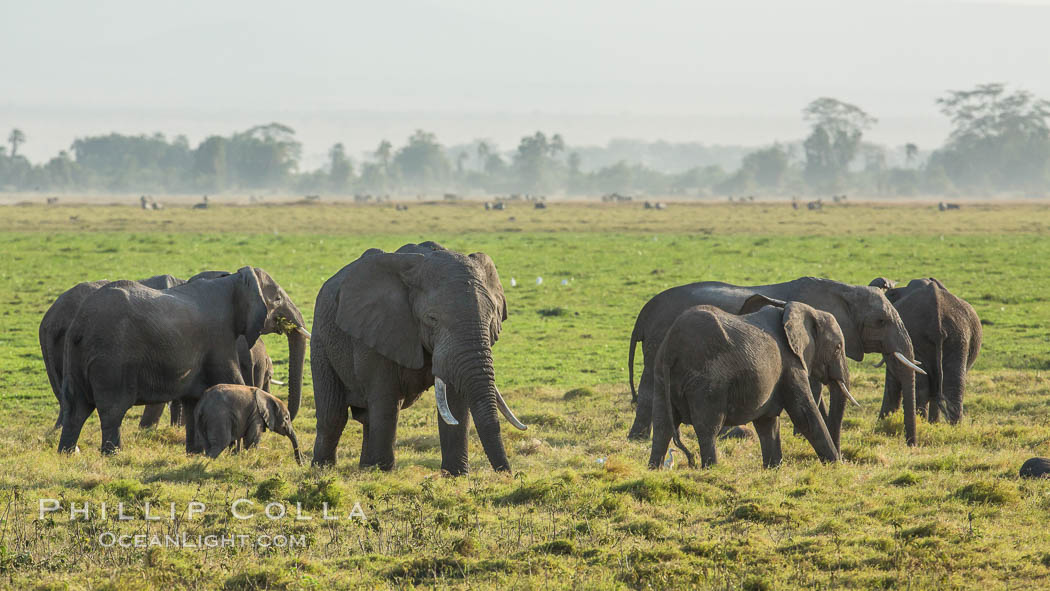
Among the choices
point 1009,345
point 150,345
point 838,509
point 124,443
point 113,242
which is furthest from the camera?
point 113,242

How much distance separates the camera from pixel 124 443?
14195mm

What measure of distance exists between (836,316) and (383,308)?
19.4 feet

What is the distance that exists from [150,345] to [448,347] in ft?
13.8

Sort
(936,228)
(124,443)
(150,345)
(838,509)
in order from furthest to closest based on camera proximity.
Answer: (936,228)
(124,443)
(150,345)
(838,509)

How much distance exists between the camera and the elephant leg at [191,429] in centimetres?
1319

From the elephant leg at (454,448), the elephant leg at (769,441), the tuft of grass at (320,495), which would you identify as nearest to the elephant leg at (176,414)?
the elephant leg at (454,448)

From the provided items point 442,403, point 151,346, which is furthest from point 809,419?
point 151,346

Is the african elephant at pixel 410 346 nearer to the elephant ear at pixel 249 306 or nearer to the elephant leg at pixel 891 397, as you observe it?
the elephant ear at pixel 249 306

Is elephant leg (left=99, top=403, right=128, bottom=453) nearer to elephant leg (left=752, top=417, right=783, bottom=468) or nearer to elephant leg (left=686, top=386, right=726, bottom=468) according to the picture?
elephant leg (left=686, top=386, right=726, bottom=468)

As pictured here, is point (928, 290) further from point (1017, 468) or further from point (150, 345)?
point (150, 345)

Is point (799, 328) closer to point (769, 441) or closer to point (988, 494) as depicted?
point (769, 441)

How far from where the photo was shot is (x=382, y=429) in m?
11.7

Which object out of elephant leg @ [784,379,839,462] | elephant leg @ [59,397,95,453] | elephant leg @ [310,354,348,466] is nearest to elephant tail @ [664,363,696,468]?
elephant leg @ [784,379,839,462]

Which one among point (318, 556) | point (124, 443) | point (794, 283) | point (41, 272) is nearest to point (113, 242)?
point (41, 272)
